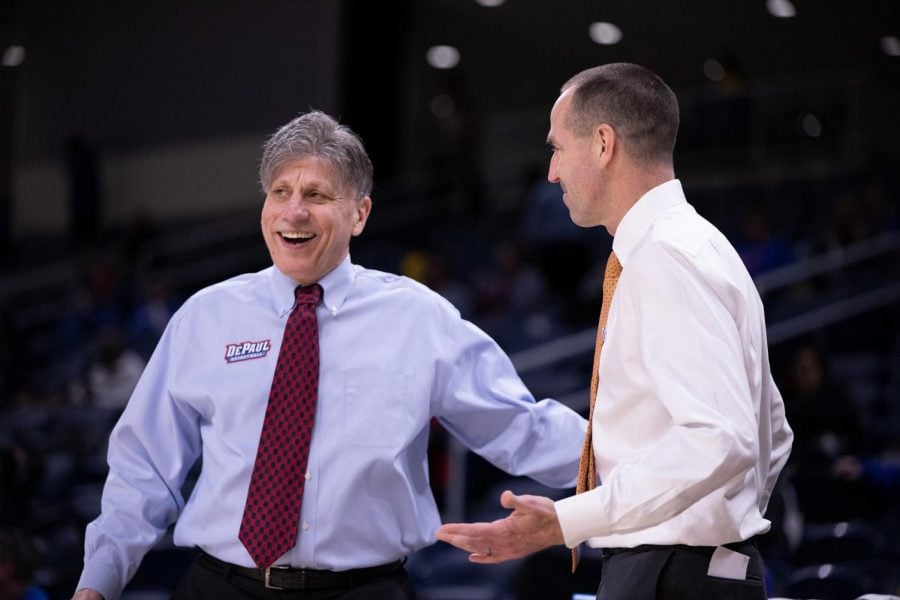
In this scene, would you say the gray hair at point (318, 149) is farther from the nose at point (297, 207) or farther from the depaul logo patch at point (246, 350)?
the depaul logo patch at point (246, 350)

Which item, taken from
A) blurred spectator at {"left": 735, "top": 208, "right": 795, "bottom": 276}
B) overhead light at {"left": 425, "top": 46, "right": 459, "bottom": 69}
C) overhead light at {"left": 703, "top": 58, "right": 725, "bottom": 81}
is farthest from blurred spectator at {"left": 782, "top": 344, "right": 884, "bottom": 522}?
overhead light at {"left": 703, "top": 58, "right": 725, "bottom": 81}

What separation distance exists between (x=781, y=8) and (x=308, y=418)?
12.0 metres

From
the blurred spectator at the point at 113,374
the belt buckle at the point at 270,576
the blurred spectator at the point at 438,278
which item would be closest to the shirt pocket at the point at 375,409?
the belt buckle at the point at 270,576

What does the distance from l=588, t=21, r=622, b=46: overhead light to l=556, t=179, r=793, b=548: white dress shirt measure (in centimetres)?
1290

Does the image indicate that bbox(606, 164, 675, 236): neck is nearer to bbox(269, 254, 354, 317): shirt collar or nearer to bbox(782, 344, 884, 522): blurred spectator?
bbox(269, 254, 354, 317): shirt collar

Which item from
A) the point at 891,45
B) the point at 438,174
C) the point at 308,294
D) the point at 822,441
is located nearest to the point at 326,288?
the point at 308,294

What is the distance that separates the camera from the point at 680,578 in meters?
2.10

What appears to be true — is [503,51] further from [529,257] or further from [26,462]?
A: [26,462]

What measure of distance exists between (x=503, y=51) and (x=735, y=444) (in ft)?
47.1

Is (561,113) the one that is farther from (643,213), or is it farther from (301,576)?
(301,576)

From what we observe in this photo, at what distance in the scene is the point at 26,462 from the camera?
6629 millimetres

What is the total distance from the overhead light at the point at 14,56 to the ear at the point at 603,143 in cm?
1370

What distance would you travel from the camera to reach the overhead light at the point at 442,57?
603 inches

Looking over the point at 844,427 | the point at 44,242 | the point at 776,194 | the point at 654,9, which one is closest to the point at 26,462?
the point at 844,427
